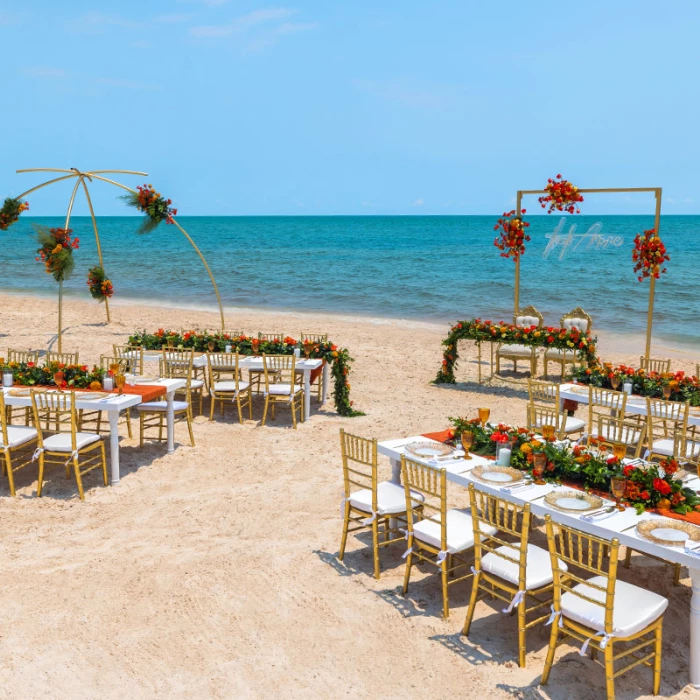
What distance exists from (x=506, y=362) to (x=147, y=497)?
1029 centimetres

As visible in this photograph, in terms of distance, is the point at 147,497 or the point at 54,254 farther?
the point at 54,254

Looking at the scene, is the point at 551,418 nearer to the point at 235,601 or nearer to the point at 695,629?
the point at 695,629

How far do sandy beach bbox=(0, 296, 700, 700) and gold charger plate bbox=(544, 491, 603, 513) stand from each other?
939 millimetres

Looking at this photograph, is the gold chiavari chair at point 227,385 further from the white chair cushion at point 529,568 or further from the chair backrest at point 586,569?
the chair backrest at point 586,569

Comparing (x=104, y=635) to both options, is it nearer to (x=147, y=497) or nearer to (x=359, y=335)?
(x=147, y=497)

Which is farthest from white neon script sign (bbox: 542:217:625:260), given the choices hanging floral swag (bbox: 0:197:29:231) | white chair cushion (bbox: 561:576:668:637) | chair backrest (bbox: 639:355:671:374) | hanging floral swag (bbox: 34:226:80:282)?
hanging floral swag (bbox: 0:197:29:231)

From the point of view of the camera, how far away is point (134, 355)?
11.1m

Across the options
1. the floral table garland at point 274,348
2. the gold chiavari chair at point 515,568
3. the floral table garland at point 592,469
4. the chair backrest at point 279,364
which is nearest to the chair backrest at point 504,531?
the gold chiavari chair at point 515,568

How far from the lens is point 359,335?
1975 centimetres

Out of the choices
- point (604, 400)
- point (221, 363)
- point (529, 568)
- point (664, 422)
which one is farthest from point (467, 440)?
point (221, 363)

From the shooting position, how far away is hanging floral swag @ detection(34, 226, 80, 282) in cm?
1423

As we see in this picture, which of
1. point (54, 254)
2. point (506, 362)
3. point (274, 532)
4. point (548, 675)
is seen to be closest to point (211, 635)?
point (274, 532)

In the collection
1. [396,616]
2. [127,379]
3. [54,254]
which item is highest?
[54,254]
